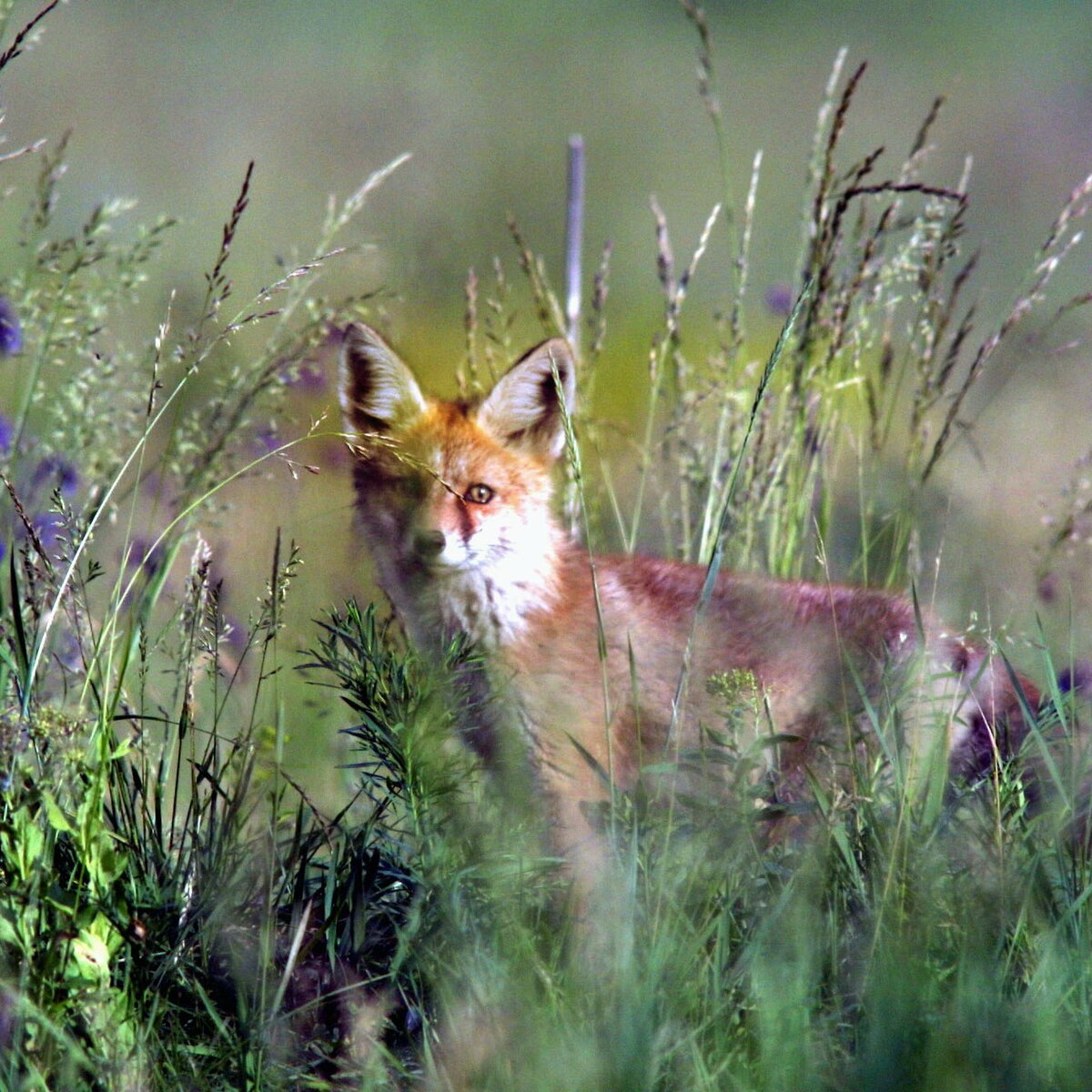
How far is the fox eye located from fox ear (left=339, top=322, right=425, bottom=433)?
0.29 m

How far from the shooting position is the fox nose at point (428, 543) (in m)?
3.16

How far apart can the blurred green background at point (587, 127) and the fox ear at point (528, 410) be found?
131 cm

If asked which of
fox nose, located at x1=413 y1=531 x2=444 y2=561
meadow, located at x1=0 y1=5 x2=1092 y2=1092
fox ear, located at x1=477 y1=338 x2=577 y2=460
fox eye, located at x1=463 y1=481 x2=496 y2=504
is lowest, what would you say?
meadow, located at x1=0 y1=5 x2=1092 y2=1092

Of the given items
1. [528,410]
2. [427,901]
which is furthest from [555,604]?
[427,901]

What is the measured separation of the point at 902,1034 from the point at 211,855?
1057 mm

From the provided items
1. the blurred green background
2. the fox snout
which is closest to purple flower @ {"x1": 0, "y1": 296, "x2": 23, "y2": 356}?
the fox snout

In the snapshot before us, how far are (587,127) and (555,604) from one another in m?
12.5

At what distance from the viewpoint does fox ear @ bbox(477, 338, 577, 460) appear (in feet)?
11.0

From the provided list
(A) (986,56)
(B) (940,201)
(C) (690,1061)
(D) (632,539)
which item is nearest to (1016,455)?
(B) (940,201)

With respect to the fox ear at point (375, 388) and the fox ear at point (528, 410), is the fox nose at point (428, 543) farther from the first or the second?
the fox ear at point (528, 410)

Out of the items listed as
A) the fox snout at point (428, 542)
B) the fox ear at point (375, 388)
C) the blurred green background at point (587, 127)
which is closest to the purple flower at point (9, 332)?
the fox ear at point (375, 388)

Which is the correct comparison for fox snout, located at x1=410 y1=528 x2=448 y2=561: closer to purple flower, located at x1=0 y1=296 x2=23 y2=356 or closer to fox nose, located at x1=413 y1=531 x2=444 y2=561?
fox nose, located at x1=413 y1=531 x2=444 y2=561

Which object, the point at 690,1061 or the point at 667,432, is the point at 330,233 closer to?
the point at 667,432

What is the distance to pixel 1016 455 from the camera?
600 centimetres
